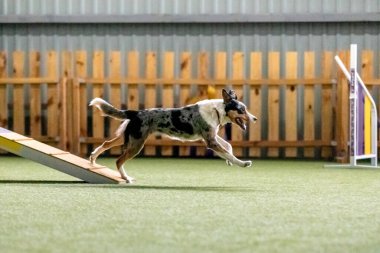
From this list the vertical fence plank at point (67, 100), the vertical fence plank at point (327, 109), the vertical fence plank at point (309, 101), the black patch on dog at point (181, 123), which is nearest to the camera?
the black patch on dog at point (181, 123)

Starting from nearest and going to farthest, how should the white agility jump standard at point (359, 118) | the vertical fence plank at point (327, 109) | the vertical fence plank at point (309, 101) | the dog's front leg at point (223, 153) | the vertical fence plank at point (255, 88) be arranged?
the dog's front leg at point (223, 153), the white agility jump standard at point (359, 118), the vertical fence plank at point (327, 109), the vertical fence plank at point (309, 101), the vertical fence plank at point (255, 88)

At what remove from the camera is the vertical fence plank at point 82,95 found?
13617 mm

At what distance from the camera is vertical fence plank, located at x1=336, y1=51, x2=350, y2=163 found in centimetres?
1266

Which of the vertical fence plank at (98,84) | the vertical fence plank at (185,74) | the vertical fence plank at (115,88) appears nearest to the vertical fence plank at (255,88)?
the vertical fence plank at (185,74)

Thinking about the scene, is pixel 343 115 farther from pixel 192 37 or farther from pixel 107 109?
pixel 107 109

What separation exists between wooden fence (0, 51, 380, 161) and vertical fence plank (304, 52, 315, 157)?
0.02 meters

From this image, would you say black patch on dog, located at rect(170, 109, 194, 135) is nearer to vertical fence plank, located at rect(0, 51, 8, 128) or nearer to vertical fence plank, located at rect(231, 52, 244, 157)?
vertical fence plank, located at rect(231, 52, 244, 157)

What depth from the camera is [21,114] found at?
547 inches

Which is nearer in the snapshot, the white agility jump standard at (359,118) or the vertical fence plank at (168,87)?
the white agility jump standard at (359,118)

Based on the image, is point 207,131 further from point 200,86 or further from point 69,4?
point 69,4

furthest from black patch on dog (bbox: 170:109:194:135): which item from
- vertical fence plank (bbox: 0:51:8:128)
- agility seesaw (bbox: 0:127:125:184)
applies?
vertical fence plank (bbox: 0:51:8:128)

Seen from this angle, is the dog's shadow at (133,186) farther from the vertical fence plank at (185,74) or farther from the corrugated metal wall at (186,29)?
the corrugated metal wall at (186,29)

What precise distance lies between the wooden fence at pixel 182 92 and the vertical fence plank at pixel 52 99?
16 millimetres

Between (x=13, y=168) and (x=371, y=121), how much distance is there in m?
4.88
